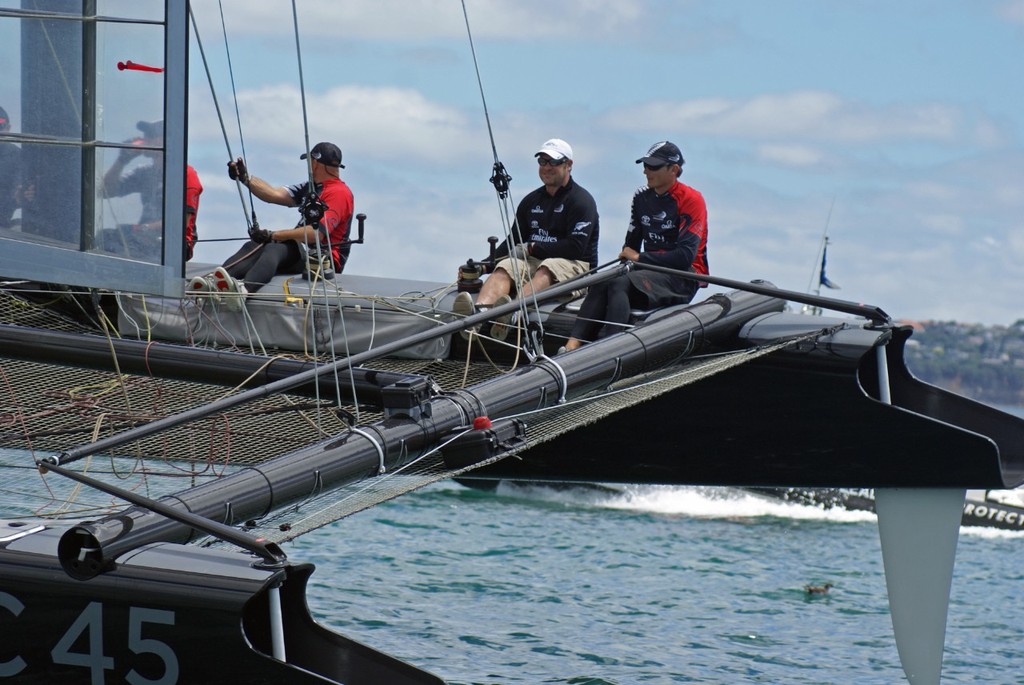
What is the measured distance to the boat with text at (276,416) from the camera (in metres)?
3.72

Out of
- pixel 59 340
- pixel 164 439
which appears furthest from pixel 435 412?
pixel 59 340

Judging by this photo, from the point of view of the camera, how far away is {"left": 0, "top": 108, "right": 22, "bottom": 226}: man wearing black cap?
497 centimetres

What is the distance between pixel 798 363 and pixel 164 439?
2802mm

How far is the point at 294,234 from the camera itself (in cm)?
758

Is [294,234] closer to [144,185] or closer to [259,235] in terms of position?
[259,235]

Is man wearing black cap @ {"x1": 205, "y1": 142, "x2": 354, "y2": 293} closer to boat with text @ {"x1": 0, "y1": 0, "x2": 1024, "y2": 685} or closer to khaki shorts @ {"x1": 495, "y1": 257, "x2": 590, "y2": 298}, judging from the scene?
boat with text @ {"x1": 0, "y1": 0, "x2": 1024, "y2": 685}

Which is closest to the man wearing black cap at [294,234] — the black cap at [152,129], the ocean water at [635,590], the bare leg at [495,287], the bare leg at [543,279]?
the bare leg at [495,287]

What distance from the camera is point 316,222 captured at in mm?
4891

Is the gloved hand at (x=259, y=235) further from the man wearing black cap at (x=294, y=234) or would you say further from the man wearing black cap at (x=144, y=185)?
the man wearing black cap at (x=144, y=185)

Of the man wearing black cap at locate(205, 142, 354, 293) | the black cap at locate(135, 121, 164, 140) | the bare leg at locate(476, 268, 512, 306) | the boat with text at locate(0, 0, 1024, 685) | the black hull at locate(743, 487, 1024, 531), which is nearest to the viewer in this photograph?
the boat with text at locate(0, 0, 1024, 685)

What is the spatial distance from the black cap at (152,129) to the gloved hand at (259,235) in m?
2.32

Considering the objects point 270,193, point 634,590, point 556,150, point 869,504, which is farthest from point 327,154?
point 869,504

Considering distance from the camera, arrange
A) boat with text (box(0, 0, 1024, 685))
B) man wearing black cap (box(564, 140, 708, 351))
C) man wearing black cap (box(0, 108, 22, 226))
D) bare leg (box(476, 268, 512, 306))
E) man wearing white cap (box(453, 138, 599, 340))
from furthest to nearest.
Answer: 1. man wearing white cap (box(453, 138, 599, 340))
2. bare leg (box(476, 268, 512, 306))
3. man wearing black cap (box(564, 140, 708, 351))
4. man wearing black cap (box(0, 108, 22, 226))
5. boat with text (box(0, 0, 1024, 685))

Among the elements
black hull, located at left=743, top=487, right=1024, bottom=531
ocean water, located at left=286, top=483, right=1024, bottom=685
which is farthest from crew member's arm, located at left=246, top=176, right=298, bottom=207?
black hull, located at left=743, top=487, right=1024, bottom=531
